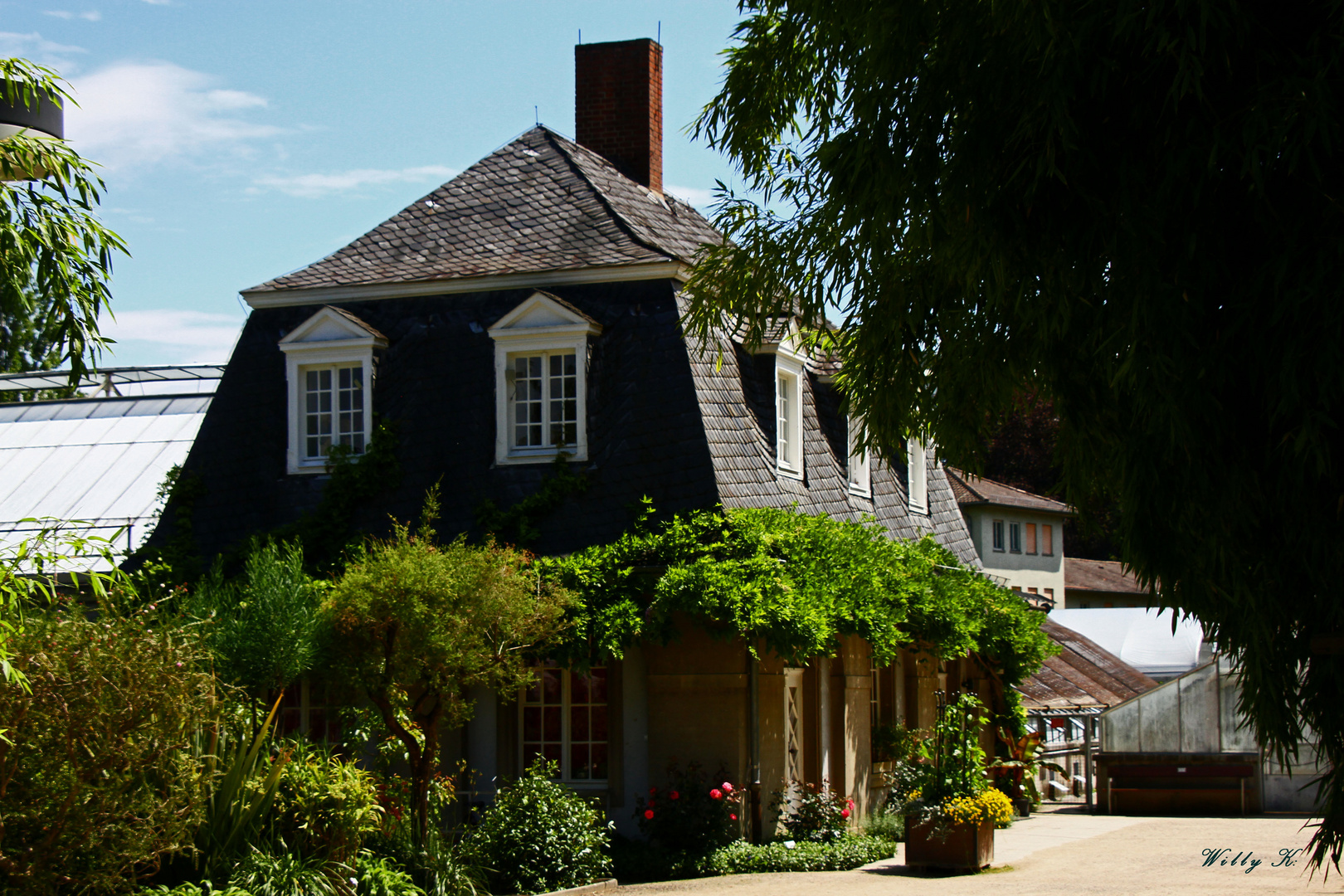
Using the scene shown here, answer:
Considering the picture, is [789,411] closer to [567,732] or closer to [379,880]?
[567,732]

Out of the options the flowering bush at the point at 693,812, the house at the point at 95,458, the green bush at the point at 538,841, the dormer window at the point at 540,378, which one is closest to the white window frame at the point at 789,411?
the dormer window at the point at 540,378

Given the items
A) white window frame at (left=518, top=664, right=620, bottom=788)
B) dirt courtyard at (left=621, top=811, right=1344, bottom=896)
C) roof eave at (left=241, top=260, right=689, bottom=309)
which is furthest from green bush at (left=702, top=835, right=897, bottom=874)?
roof eave at (left=241, top=260, right=689, bottom=309)

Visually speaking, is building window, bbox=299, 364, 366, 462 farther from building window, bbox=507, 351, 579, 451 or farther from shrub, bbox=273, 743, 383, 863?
shrub, bbox=273, 743, 383, 863

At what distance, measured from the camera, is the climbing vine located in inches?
539

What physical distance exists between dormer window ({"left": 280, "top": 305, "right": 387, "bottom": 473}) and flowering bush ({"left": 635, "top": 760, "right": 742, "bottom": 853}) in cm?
534

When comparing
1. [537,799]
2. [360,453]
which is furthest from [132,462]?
[537,799]

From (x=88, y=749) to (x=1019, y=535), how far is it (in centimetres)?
4713

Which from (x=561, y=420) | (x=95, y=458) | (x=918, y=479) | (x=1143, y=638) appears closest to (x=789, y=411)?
(x=561, y=420)

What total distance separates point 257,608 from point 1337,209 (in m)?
10.0

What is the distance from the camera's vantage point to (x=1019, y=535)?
5275cm

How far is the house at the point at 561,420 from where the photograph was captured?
15.1 metres

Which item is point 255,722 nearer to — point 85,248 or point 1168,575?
point 85,248

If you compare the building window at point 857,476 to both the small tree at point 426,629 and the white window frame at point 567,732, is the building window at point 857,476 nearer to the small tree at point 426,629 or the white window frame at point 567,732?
the white window frame at point 567,732

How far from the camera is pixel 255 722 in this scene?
1198cm
